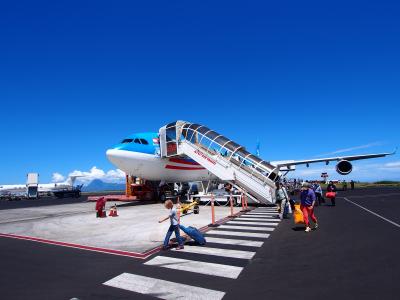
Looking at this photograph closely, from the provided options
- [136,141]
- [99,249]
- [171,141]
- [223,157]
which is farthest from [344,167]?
[99,249]

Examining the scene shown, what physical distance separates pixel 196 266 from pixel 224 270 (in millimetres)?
712

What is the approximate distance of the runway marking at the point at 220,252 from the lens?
8445 millimetres

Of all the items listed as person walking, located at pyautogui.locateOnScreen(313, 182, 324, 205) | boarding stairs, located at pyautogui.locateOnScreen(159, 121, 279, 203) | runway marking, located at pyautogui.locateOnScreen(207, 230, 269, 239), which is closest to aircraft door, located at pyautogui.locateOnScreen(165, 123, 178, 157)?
boarding stairs, located at pyautogui.locateOnScreen(159, 121, 279, 203)

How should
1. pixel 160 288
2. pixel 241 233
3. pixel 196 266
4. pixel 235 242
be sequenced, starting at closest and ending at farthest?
pixel 160 288 < pixel 196 266 < pixel 235 242 < pixel 241 233

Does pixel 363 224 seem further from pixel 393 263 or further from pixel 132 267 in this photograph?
pixel 132 267

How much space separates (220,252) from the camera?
29.0 feet

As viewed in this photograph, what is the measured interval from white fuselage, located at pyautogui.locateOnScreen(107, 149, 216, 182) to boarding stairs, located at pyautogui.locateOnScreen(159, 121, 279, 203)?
3.58ft

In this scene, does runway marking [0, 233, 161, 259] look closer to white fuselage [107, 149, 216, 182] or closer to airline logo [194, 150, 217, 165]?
white fuselage [107, 149, 216, 182]

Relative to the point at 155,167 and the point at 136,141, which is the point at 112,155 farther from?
the point at 155,167

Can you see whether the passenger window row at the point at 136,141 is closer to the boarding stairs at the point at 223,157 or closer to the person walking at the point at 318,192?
the boarding stairs at the point at 223,157

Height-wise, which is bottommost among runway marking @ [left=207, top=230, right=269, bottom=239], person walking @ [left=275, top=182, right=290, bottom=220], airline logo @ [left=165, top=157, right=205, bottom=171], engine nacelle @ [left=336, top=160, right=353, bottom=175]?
runway marking @ [left=207, top=230, right=269, bottom=239]

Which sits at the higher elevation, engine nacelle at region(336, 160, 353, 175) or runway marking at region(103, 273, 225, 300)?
engine nacelle at region(336, 160, 353, 175)

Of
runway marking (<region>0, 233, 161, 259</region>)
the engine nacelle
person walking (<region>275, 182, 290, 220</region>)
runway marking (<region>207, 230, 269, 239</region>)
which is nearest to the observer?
runway marking (<region>0, 233, 161, 259</region>)

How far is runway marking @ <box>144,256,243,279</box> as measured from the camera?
6934 millimetres
